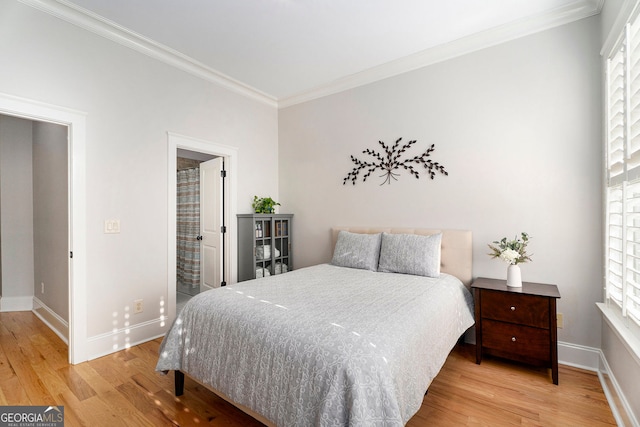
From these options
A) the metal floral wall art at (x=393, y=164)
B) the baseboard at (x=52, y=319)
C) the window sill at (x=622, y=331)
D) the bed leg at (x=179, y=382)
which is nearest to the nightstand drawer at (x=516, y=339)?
the window sill at (x=622, y=331)

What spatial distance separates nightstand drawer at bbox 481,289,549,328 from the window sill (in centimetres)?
35

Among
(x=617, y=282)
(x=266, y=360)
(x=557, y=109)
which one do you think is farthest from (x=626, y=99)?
(x=266, y=360)

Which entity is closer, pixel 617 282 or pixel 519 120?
pixel 617 282

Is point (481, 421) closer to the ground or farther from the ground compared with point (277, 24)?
closer to the ground

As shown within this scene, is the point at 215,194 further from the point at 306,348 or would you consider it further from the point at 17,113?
the point at 306,348

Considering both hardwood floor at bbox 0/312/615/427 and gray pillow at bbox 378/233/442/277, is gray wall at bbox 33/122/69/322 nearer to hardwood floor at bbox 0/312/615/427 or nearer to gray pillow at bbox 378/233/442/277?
hardwood floor at bbox 0/312/615/427

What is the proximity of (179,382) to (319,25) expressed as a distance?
303 cm

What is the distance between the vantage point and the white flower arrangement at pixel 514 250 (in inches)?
97.0

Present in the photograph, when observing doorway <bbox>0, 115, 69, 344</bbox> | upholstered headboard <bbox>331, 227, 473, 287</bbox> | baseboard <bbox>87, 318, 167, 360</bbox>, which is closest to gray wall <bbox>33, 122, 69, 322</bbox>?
doorway <bbox>0, 115, 69, 344</bbox>

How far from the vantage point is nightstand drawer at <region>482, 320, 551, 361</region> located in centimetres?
228

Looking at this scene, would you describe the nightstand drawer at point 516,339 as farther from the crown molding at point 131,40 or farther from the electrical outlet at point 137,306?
the crown molding at point 131,40

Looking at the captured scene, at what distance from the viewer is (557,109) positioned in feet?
8.39

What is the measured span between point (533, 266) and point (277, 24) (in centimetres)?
307

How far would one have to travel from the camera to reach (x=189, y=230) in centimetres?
482
